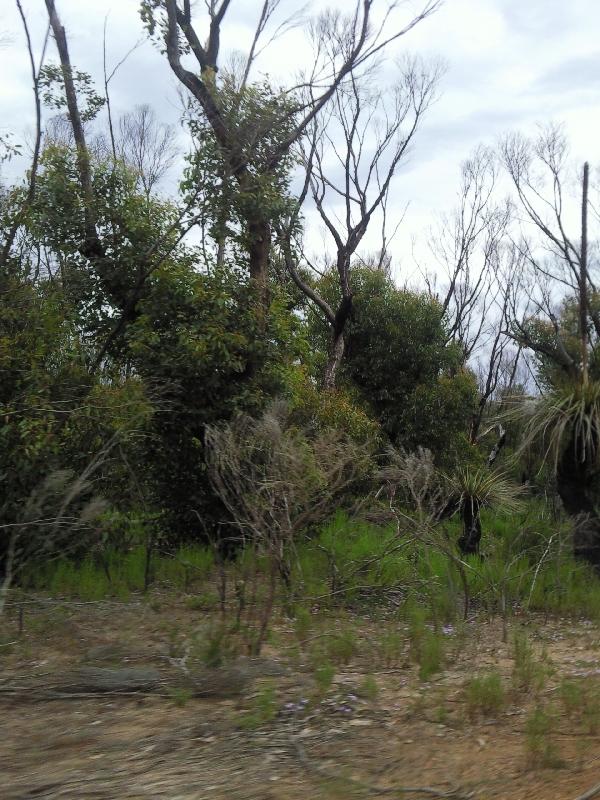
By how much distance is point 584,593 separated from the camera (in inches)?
405

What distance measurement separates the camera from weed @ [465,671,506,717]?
17.8 ft

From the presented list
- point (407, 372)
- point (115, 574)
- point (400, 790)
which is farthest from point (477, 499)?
point (407, 372)

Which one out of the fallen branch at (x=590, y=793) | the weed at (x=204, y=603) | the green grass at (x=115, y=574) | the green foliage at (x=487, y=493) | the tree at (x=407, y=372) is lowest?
the fallen branch at (x=590, y=793)

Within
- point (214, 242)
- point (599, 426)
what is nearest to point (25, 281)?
point (214, 242)

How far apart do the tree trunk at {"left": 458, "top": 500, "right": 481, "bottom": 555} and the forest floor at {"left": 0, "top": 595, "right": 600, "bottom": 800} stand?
4727 mm

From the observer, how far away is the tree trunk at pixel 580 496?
11773 millimetres

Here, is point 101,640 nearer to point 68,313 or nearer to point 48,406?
point 48,406

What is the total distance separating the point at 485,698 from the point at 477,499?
6608mm

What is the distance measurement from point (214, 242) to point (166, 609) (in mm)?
5304

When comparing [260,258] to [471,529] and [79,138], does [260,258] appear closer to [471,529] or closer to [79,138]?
[79,138]

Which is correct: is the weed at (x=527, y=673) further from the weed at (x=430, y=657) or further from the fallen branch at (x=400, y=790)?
the fallen branch at (x=400, y=790)

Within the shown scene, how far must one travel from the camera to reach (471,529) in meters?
12.1

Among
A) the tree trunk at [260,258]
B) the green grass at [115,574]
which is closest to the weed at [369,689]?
the green grass at [115,574]

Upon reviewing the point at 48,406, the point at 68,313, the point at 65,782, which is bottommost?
the point at 65,782
